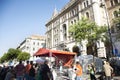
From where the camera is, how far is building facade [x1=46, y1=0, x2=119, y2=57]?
38.9 m

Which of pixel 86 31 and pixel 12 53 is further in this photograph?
pixel 12 53

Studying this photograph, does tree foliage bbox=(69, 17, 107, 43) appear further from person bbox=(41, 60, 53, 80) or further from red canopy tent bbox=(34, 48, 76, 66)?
person bbox=(41, 60, 53, 80)

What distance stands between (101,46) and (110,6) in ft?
29.3

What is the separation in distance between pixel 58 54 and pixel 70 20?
89.2 feet

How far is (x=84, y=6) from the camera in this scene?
42.5 meters

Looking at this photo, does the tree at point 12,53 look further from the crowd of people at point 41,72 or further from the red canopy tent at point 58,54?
the crowd of people at point 41,72

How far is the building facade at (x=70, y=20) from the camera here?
3891 centimetres

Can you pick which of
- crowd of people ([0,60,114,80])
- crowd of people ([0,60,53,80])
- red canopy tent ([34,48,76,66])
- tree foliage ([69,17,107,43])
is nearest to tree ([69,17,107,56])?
tree foliage ([69,17,107,43])

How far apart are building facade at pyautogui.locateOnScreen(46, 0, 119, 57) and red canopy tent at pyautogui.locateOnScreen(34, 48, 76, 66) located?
35.2ft

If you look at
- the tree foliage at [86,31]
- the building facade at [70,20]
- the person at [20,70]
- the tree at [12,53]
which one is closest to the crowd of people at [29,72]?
the person at [20,70]

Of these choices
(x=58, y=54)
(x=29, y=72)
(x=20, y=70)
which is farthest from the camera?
(x=58, y=54)

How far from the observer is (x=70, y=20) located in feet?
155

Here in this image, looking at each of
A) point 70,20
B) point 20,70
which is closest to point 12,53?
point 70,20

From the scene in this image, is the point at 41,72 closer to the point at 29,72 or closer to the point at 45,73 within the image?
the point at 45,73
